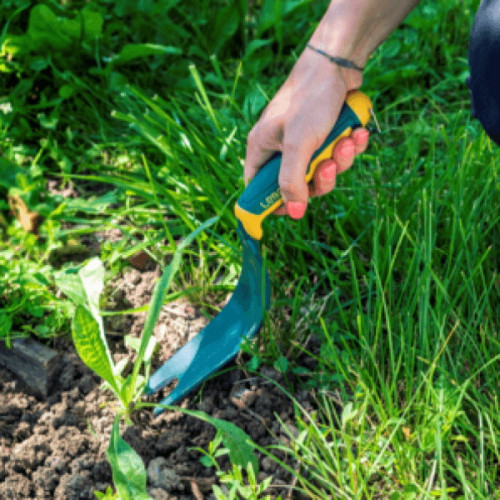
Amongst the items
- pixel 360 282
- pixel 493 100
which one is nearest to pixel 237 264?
pixel 360 282

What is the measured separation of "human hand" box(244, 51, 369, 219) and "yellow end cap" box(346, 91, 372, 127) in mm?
18

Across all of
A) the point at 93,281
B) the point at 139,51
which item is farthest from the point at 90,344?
the point at 139,51

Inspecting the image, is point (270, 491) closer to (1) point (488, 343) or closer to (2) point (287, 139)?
(1) point (488, 343)

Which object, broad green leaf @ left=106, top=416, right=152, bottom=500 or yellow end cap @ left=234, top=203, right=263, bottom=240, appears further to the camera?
yellow end cap @ left=234, top=203, right=263, bottom=240

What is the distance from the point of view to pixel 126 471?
120 centimetres

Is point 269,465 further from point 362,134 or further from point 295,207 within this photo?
point 362,134

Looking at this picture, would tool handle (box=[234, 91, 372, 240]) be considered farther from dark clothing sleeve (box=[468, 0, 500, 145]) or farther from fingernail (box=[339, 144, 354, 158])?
dark clothing sleeve (box=[468, 0, 500, 145])

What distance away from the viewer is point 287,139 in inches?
52.1

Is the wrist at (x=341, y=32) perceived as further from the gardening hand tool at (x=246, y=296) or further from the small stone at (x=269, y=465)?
the small stone at (x=269, y=465)

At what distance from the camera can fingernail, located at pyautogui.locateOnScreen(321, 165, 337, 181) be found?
4.64ft

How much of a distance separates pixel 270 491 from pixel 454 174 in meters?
0.96

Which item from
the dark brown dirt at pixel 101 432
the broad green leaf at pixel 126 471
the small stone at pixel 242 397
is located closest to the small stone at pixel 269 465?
the dark brown dirt at pixel 101 432

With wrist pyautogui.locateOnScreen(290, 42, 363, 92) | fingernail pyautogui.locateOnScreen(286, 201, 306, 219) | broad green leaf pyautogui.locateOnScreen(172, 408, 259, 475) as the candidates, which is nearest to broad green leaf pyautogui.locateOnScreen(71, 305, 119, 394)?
broad green leaf pyautogui.locateOnScreen(172, 408, 259, 475)

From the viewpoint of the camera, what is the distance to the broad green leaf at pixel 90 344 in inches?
51.9
